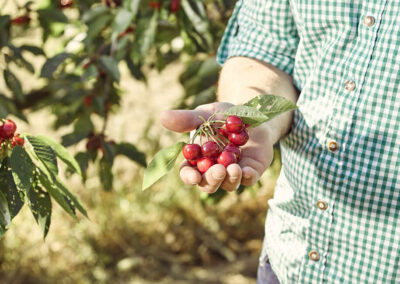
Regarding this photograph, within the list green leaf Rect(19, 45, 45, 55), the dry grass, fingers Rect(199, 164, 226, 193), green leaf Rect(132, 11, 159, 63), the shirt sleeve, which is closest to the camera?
fingers Rect(199, 164, 226, 193)

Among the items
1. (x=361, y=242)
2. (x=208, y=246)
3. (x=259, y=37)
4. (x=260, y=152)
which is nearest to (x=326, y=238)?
(x=361, y=242)

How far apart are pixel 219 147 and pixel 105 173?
2.88 ft

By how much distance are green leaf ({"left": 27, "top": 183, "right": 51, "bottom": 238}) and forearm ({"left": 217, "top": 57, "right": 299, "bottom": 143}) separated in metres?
0.44

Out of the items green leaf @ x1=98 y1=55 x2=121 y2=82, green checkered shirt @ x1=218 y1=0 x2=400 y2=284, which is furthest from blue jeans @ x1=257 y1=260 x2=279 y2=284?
green leaf @ x1=98 y1=55 x2=121 y2=82

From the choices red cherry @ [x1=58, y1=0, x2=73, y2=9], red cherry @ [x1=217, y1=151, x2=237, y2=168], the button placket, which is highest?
red cherry @ [x1=217, y1=151, x2=237, y2=168]

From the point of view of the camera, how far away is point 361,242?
98cm

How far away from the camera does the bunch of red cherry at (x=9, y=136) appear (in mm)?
979

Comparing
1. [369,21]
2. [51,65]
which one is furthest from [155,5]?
[369,21]

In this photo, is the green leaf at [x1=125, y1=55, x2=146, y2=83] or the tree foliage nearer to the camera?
the tree foliage

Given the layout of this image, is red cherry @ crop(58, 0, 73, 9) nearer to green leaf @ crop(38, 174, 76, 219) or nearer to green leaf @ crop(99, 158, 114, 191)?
green leaf @ crop(99, 158, 114, 191)

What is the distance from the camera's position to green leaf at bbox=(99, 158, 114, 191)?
168cm

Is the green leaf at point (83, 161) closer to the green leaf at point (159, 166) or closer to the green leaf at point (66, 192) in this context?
the green leaf at point (66, 192)

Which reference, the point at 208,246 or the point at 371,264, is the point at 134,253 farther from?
the point at 371,264

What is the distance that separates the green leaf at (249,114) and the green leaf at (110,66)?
838mm
